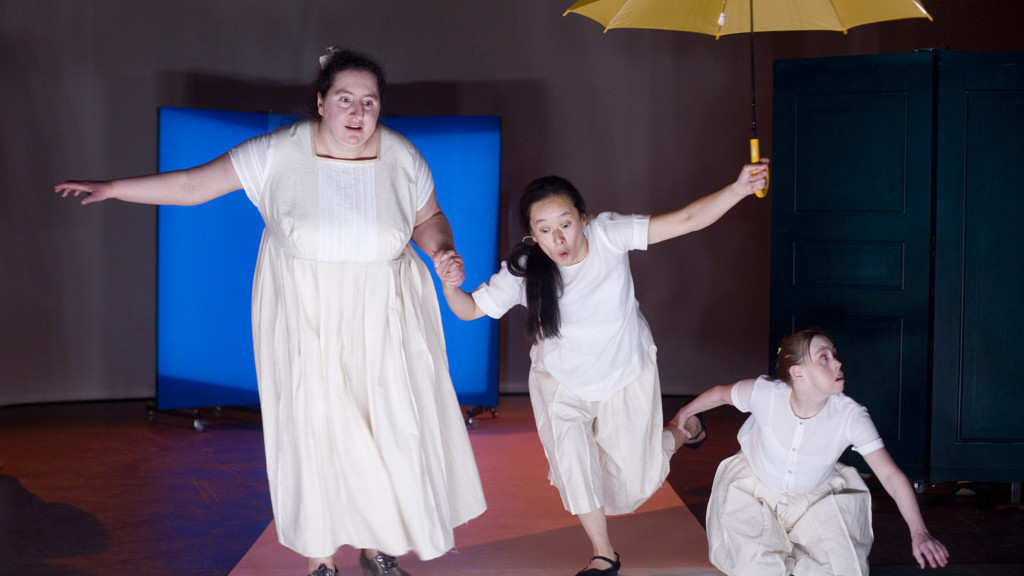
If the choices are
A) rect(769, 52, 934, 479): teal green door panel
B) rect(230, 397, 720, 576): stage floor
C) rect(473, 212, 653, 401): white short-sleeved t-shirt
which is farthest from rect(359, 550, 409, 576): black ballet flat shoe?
rect(769, 52, 934, 479): teal green door panel

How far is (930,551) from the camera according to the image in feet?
8.87

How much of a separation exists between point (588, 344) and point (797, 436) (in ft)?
2.38

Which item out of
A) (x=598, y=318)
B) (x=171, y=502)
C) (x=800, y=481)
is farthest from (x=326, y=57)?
(x=171, y=502)

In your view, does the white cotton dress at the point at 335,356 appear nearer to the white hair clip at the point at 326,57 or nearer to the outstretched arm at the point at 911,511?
the white hair clip at the point at 326,57

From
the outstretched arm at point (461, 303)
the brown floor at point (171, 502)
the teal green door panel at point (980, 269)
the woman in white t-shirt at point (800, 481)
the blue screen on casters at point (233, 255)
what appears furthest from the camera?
the blue screen on casters at point (233, 255)

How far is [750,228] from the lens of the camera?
6.64 meters

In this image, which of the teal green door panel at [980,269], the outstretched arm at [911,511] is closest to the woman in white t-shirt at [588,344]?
the outstretched arm at [911,511]

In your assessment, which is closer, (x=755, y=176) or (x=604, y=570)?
(x=755, y=176)

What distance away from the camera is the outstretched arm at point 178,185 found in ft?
9.45

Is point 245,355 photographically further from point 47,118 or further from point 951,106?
point 951,106

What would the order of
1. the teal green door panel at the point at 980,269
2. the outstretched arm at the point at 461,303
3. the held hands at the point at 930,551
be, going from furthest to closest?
1. the teal green door panel at the point at 980,269
2. the outstretched arm at the point at 461,303
3. the held hands at the point at 930,551

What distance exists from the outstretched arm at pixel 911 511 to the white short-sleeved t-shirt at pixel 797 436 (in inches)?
2.6

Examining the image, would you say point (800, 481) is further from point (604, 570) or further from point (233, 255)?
point (233, 255)

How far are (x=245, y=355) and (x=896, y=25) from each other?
4585mm
